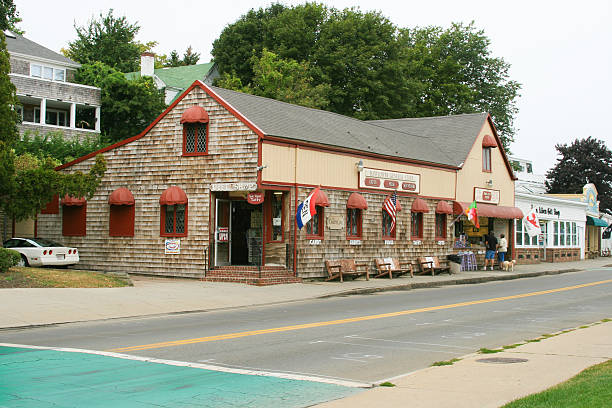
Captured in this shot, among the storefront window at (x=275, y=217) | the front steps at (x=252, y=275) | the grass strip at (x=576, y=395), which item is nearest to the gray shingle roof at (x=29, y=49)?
the storefront window at (x=275, y=217)

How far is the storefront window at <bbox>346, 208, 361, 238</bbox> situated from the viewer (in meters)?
29.5

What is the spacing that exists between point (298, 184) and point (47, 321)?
12682mm

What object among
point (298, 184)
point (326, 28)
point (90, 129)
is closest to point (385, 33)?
point (326, 28)

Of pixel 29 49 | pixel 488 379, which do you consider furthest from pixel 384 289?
pixel 29 49

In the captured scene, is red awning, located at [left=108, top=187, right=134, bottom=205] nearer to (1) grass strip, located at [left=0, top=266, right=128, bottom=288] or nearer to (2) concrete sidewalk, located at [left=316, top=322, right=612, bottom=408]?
(1) grass strip, located at [left=0, top=266, right=128, bottom=288]

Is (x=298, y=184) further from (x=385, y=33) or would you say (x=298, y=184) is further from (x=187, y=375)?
(x=385, y=33)

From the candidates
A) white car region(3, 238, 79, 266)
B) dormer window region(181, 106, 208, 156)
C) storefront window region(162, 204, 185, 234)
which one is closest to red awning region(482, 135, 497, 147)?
dormer window region(181, 106, 208, 156)

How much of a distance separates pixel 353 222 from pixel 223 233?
5.80 m

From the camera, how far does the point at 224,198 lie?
27.4 meters

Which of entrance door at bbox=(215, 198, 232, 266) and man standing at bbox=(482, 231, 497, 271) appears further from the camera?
man standing at bbox=(482, 231, 497, 271)

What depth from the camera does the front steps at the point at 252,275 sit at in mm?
25109

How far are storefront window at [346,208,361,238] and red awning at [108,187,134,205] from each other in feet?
28.7

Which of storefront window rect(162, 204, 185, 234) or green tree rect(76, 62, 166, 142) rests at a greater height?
green tree rect(76, 62, 166, 142)

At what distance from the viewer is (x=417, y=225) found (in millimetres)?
34125
